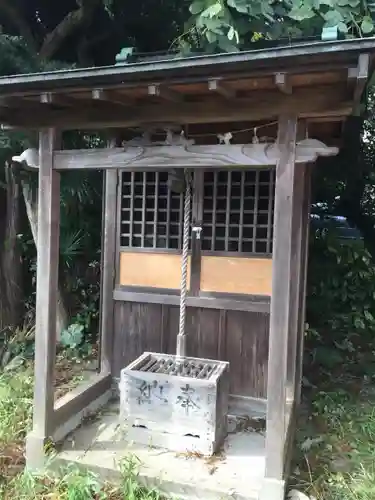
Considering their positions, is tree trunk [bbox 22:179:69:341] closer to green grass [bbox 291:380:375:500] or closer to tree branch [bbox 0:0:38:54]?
tree branch [bbox 0:0:38:54]

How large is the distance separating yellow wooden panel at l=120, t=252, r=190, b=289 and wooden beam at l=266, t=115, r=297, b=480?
69.5 inches

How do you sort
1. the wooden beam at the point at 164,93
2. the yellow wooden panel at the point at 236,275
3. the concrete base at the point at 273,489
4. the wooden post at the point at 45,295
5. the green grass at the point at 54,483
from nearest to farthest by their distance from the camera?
the wooden beam at the point at 164,93
the concrete base at the point at 273,489
the green grass at the point at 54,483
the wooden post at the point at 45,295
the yellow wooden panel at the point at 236,275

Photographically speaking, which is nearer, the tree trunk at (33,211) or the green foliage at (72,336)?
the tree trunk at (33,211)

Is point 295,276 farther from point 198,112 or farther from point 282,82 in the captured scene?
point 282,82

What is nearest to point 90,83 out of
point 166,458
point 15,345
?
point 166,458

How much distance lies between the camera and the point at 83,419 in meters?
3.98

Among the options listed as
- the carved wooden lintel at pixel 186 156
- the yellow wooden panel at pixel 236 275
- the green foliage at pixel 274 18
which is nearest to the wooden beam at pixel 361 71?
the carved wooden lintel at pixel 186 156

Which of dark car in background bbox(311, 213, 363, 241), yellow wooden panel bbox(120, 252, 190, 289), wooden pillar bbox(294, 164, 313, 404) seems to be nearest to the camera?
wooden pillar bbox(294, 164, 313, 404)

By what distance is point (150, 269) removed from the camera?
4.59 m

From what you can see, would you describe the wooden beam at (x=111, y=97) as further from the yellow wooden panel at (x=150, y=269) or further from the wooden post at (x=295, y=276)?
the yellow wooden panel at (x=150, y=269)

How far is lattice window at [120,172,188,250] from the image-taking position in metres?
4.55

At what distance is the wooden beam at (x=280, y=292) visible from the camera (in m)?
2.78

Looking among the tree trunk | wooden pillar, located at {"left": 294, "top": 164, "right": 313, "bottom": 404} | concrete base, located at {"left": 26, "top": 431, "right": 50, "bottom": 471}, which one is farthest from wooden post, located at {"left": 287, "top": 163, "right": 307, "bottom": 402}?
the tree trunk

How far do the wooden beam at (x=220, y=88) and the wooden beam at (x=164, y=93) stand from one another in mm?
275
